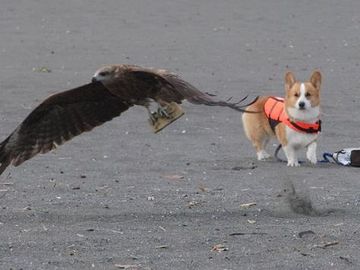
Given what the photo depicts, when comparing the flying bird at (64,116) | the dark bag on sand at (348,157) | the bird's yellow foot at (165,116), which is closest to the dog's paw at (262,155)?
the dark bag on sand at (348,157)

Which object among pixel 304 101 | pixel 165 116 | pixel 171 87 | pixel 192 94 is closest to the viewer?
pixel 192 94

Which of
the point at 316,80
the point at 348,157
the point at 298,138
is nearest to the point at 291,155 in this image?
the point at 298,138

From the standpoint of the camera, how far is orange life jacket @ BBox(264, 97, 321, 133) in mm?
11844

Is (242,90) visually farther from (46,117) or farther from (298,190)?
(46,117)

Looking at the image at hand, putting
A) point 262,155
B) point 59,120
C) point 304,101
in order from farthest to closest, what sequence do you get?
point 262,155, point 304,101, point 59,120

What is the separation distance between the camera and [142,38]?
21.4 m

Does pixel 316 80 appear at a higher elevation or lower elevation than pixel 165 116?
lower

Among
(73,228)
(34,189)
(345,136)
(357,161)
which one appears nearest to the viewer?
(73,228)

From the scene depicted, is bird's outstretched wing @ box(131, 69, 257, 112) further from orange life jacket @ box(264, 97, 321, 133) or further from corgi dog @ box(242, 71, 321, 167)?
orange life jacket @ box(264, 97, 321, 133)

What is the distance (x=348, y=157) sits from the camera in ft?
36.7

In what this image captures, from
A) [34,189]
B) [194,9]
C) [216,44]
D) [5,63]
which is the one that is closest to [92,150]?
[34,189]

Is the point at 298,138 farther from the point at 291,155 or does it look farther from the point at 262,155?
the point at 262,155

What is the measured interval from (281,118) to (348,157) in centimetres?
111

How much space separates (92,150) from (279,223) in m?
3.79
